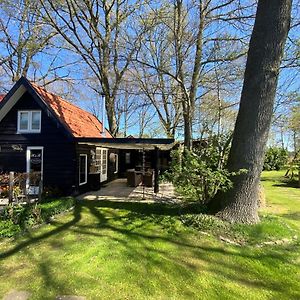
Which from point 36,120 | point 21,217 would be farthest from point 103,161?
point 21,217

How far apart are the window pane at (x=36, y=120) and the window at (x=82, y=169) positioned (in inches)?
80.8

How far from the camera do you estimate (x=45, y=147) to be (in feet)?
36.3

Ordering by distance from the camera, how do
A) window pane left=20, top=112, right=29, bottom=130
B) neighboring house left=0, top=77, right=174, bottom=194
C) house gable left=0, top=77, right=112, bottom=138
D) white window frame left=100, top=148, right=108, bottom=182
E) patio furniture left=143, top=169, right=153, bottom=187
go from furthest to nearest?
white window frame left=100, top=148, right=108, bottom=182
patio furniture left=143, top=169, right=153, bottom=187
window pane left=20, top=112, right=29, bottom=130
neighboring house left=0, top=77, right=174, bottom=194
house gable left=0, top=77, right=112, bottom=138

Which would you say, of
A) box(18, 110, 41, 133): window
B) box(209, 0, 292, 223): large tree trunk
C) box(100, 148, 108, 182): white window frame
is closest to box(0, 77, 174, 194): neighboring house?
box(18, 110, 41, 133): window

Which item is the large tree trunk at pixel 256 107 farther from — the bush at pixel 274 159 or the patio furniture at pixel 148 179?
the bush at pixel 274 159

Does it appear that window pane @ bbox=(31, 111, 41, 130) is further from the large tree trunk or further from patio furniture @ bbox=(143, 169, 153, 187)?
the large tree trunk

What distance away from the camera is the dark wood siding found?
1095 centimetres

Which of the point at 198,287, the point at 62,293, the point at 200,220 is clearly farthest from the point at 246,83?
the point at 62,293

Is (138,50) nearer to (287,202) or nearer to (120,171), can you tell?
(120,171)

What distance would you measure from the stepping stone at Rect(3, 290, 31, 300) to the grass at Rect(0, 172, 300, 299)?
0.28ft

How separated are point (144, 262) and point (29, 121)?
325 inches

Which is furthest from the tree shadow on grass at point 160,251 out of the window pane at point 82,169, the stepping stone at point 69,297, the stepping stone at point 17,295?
the window pane at point 82,169

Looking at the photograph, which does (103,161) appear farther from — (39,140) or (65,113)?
(39,140)

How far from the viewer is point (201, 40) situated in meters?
13.3
